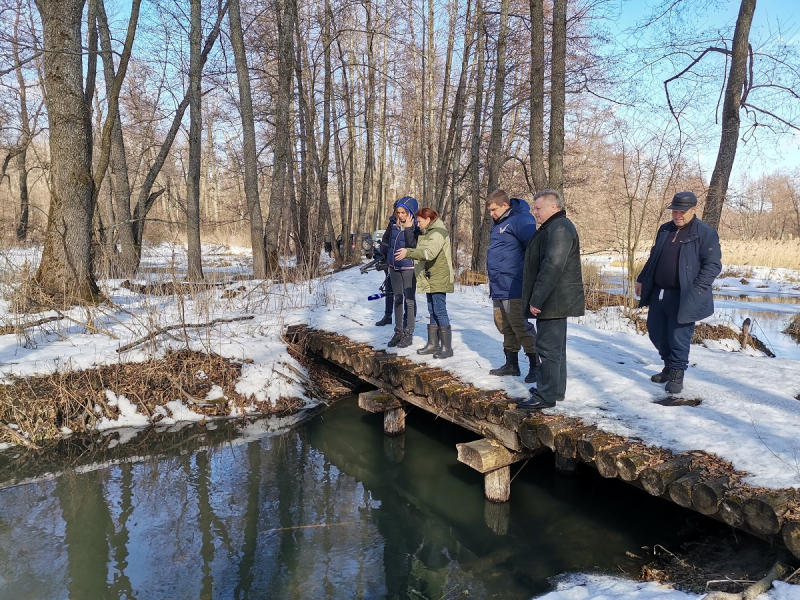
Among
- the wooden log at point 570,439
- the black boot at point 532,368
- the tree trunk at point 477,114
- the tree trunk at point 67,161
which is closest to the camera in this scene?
the wooden log at point 570,439

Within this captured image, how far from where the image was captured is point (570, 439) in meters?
3.55

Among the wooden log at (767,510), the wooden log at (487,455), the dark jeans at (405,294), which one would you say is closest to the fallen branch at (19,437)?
the dark jeans at (405,294)

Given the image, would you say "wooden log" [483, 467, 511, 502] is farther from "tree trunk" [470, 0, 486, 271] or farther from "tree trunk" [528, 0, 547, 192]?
"tree trunk" [470, 0, 486, 271]

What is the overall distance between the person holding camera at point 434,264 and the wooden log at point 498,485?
62.7 inches

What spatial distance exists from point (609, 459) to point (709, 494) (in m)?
0.59

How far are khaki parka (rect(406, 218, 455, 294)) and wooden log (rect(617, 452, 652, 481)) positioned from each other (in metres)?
2.42

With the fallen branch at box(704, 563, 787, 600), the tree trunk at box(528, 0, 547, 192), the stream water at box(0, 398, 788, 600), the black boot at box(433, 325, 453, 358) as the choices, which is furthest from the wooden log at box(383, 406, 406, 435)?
the tree trunk at box(528, 0, 547, 192)

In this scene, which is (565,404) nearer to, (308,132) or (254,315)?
(254,315)

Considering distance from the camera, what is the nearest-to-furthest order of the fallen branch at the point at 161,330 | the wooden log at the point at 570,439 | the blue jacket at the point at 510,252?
the wooden log at the point at 570,439 → the blue jacket at the point at 510,252 → the fallen branch at the point at 161,330

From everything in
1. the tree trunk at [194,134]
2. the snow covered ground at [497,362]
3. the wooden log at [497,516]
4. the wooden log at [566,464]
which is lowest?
the wooden log at [497,516]

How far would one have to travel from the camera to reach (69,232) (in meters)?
7.68

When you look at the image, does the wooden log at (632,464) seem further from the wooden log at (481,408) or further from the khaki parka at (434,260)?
the khaki parka at (434,260)

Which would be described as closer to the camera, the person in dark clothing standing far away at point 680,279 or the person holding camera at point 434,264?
the person in dark clothing standing far away at point 680,279

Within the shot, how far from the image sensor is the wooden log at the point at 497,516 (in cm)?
402
